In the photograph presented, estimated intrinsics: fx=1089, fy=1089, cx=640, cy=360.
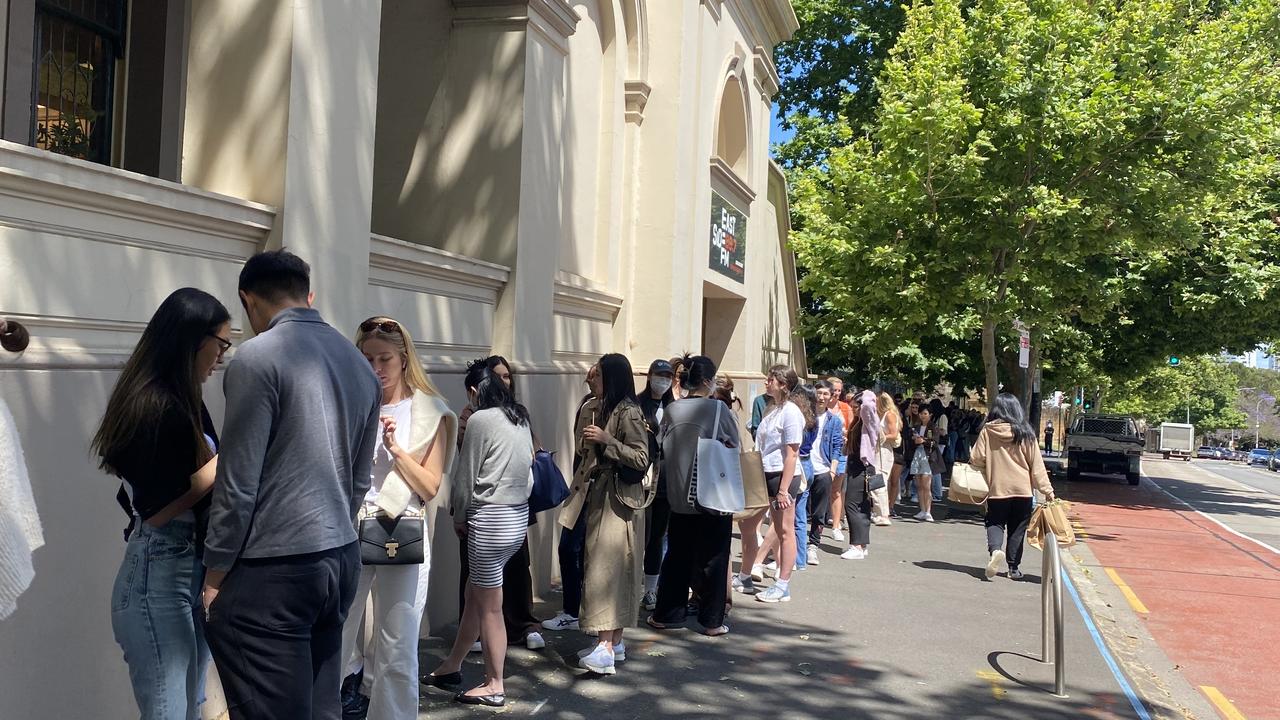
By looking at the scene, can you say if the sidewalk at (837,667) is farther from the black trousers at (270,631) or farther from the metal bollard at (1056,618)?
the black trousers at (270,631)

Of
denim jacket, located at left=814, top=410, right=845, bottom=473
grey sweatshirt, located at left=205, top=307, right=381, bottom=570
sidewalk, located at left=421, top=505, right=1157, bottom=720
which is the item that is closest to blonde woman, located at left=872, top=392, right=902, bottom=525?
denim jacket, located at left=814, top=410, right=845, bottom=473

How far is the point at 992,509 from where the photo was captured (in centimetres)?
1046

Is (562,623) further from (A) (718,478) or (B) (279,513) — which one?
(B) (279,513)

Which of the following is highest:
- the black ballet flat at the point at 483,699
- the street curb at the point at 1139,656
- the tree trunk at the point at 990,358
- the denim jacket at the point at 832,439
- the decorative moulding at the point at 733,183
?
the decorative moulding at the point at 733,183

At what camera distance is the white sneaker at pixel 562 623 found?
7.54 meters

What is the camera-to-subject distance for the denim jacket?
1081 cm

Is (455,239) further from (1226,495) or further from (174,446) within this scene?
(1226,495)

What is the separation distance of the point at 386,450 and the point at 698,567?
139 inches

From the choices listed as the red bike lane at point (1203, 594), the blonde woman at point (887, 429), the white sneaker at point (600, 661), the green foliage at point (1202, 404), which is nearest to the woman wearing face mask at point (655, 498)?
the white sneaker at point (600, 661)

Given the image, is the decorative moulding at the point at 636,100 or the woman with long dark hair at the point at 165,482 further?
the decorative moulding at the point at 636,100

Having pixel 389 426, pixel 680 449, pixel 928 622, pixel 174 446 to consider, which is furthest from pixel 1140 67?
pixel 174 446

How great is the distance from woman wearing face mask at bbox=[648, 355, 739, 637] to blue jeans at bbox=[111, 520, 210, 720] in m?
4.36

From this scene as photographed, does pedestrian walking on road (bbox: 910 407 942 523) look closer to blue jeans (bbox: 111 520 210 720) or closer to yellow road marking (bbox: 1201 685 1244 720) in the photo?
yellow road marking (bbox: 1201 685 1244 720)

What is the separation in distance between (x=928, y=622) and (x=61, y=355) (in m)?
6.59
